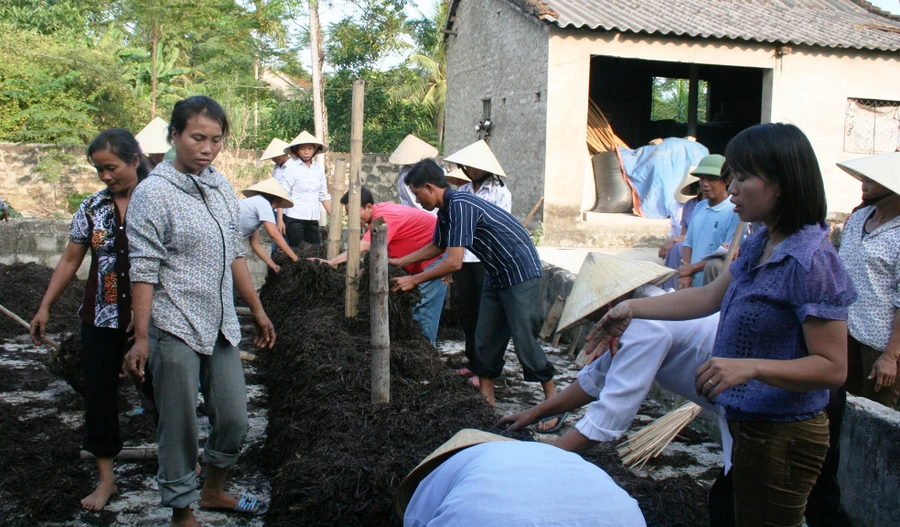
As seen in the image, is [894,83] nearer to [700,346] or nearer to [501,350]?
[501,350]

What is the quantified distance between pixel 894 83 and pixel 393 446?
14377 mm

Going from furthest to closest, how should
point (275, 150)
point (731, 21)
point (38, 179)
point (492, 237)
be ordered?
point (38, 179), point (731, 21), point (275, 150), point (492, 237)

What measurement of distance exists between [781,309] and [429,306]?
14.4 ft

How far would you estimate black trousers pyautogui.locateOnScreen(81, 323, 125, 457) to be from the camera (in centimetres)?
349

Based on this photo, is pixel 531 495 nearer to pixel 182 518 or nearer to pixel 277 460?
pixel 182 518

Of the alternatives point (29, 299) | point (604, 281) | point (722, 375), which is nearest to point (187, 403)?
point (604, 281)

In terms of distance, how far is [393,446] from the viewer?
3.25m

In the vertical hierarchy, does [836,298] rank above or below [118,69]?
below

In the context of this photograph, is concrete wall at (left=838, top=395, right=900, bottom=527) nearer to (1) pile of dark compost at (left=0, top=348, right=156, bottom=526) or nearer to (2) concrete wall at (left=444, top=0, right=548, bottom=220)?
(1) pile of dark compost at (left=0, top=348, right=156, bottom=526)

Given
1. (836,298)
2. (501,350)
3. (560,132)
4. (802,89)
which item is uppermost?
(802,89)

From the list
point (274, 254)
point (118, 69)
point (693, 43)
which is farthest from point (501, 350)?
point (118, 69)

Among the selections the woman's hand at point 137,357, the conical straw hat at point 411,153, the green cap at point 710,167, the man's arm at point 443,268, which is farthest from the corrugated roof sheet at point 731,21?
the woman's hand at point 137,357

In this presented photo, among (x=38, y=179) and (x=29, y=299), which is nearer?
(x=29, y=299)

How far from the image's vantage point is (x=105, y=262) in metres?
3.47
